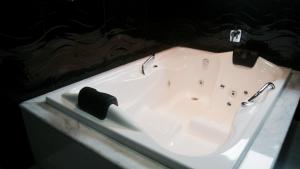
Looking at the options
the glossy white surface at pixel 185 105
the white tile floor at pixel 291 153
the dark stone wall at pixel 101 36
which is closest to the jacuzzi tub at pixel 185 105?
the glossy white surface at pixel 185 105

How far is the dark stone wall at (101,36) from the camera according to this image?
4.88ft

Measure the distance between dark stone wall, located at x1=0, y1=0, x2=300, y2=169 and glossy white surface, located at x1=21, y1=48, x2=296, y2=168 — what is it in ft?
0.52

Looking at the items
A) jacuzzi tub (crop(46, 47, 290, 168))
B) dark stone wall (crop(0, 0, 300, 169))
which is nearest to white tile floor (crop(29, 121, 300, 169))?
jacuzzi tub (crop(46, 47, 290, 168))

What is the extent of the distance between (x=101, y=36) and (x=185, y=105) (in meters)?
1.01

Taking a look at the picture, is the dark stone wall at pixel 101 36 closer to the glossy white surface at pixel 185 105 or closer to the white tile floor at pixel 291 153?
the glossy white surface at pixel 185 105

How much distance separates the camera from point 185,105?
7.75 feet

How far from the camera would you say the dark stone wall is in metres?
1.49

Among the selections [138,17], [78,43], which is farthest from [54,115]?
[138,17]

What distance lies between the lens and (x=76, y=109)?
1.45 meters

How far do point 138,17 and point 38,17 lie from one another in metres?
1.08

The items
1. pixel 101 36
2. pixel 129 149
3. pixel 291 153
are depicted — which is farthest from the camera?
pixel 101 36

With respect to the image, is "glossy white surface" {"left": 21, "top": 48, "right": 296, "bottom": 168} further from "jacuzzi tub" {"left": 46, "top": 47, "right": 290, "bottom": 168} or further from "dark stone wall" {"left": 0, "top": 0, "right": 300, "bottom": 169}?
"dark stone wall" {"left": 0, "top": 0, "right": 300, "bottom": 169}

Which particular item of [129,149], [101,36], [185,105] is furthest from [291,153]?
[101,36]

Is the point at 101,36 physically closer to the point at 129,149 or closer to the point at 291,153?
the point at 129,149
